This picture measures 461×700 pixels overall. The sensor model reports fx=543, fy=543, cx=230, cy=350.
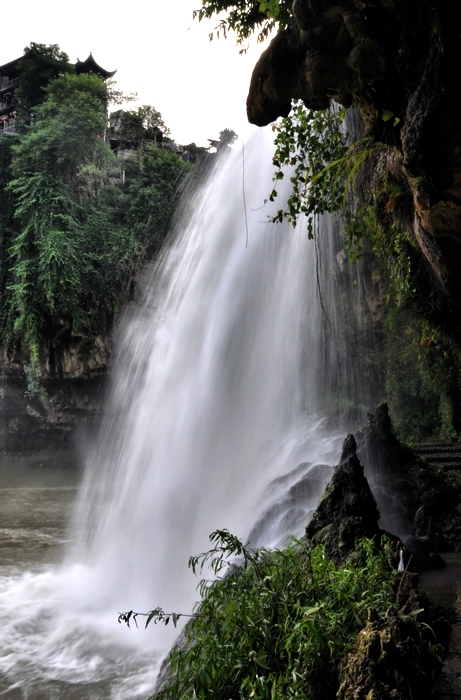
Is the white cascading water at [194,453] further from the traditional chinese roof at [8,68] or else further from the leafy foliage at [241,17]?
the traditional chinese roof at [8,68]

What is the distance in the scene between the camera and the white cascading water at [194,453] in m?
6.90

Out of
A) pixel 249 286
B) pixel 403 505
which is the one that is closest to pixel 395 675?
pixel 403 505

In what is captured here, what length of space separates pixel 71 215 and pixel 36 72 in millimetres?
7822

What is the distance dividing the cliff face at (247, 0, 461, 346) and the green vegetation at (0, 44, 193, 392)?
50.6 ft

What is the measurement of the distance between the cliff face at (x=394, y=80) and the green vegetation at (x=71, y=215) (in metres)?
15.4

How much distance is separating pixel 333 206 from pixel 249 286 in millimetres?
7796

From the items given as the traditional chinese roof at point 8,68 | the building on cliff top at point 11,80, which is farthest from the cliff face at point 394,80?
the traditional chinese roof at point 8,68

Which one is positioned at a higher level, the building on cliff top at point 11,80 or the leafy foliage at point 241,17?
the building on cliff top at point 11,80

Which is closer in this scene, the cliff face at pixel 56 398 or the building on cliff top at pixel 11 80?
the cliff face at pixel 56 398

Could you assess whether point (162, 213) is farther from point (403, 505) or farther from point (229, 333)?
point (403, 505)

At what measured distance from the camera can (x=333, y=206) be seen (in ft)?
16.9

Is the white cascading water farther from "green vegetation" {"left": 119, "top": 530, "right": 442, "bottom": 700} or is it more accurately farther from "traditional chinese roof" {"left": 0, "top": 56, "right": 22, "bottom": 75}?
"traditional chinese roof" {"left": 0, "top": 56, "right": 22, "bottom": 75}

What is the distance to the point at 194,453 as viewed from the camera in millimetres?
10906

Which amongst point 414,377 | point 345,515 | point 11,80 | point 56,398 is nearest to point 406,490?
point 345,515
